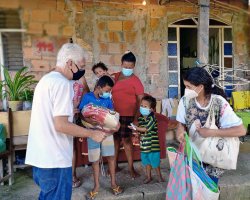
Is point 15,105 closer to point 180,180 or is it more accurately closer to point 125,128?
point 125,128

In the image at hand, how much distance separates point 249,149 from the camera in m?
5.24

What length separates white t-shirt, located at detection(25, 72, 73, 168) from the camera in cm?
216

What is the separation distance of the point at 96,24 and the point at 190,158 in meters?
3.78

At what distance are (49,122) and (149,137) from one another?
5.39 feet

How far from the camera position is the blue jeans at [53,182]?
228 centimetres

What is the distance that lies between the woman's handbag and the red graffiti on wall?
140 inches

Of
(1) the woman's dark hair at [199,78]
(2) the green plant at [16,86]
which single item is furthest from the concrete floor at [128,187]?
(1) the woman's dark hair at [199,78]

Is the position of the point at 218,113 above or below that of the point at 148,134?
above

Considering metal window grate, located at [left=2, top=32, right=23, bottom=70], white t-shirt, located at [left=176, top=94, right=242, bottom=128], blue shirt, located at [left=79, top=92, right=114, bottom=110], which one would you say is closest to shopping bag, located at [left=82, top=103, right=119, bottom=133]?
blue shirt, located at [left=79, top=92, right=114, bottom=110]

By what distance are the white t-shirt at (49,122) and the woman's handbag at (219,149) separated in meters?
1.17

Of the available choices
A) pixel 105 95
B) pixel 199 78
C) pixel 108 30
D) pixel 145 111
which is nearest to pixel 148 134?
pixel 145 111

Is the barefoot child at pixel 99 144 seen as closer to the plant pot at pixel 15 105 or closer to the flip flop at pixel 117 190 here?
the flip flop at pixel 117 190

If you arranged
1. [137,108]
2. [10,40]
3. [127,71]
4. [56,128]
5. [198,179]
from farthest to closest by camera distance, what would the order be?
[10,40]
[137,108]
[127,71]
[198,179]
[56,128]

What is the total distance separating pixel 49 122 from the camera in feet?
7.32
